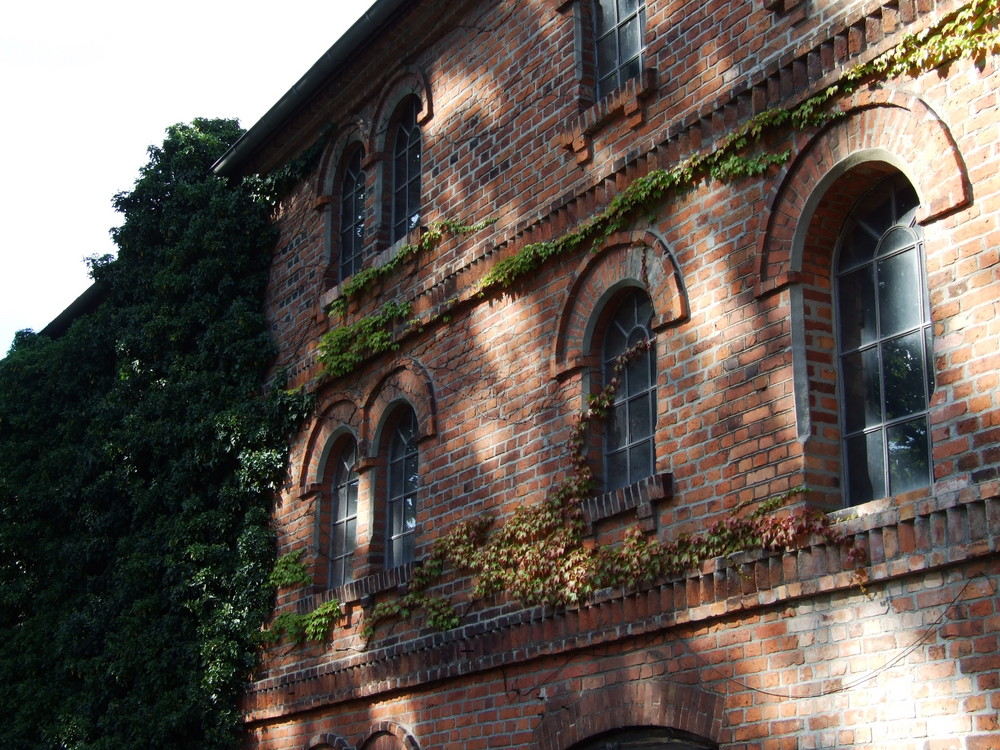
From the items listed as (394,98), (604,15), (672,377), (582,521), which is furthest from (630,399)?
(394,98)

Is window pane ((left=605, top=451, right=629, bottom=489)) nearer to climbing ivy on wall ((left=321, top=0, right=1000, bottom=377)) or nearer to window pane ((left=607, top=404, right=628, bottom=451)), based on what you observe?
window pane ((left=607, top=404, right=628, bottom=451))

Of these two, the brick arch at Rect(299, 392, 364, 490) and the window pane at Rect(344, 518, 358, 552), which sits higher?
the brick arch at Rect(299, 392, 364, 490)

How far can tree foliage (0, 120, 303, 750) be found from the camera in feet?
43.2

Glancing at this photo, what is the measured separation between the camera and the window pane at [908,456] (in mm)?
6922

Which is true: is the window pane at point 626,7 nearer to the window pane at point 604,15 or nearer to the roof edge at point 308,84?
the window pane at point 604,15

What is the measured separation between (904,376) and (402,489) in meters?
5.63

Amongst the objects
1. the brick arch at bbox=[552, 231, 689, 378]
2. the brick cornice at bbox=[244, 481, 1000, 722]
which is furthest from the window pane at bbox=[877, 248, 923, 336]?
the brick arch at bbox=[552, 231, 689, 378]

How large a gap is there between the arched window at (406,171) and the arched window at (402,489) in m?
2.01

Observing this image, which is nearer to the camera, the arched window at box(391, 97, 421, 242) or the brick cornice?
the brick cornice

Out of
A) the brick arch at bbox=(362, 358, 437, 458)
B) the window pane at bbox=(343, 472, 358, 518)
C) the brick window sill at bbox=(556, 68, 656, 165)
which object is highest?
the brick window sill at bbox=(556, 68, 656, 165)

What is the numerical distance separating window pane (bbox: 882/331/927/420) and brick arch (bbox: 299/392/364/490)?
6.15 metres

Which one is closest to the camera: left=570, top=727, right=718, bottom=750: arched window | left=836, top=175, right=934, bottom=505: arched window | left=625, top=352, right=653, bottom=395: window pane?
left=836, top=175, right=934, bottom=505: arched window

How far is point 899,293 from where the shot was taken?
7.26 meters

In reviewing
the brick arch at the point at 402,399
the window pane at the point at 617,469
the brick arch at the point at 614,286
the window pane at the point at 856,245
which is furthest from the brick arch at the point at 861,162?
the brick arch at the point at 402,399
